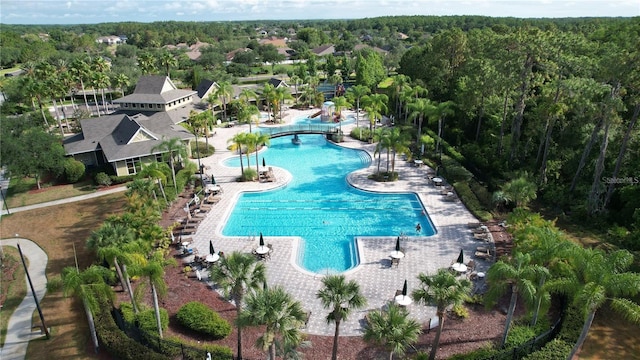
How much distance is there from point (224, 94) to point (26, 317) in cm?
3892

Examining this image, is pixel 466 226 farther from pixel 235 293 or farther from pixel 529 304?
pixel 235 293

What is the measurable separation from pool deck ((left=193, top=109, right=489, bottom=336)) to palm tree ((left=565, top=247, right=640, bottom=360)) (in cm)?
696

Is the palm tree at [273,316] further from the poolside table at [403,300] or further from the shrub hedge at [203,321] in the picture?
the poolside table at [403,300]

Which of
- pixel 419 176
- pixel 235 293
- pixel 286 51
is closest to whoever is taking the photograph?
pixel 235 293

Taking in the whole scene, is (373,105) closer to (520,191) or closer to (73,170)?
(520,191)

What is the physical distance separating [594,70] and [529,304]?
25.5 m

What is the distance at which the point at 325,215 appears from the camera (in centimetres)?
3172

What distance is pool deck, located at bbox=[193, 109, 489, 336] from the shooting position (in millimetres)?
20766

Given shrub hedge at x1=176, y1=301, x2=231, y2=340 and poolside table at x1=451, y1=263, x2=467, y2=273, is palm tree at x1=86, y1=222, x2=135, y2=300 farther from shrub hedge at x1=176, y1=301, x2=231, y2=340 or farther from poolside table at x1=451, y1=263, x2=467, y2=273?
poolside table at x1=451, y1=263, x2=467, y2=273

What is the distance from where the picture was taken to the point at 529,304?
1587 centimetres

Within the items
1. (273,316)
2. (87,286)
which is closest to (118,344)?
(87,286)

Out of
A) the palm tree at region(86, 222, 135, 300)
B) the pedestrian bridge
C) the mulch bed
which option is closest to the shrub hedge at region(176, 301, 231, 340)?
the mulch bed

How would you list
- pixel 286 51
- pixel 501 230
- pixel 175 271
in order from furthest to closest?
pixel 286 51
pixel 501 230
pixel 175 271

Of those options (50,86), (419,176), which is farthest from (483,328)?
(50,86)
